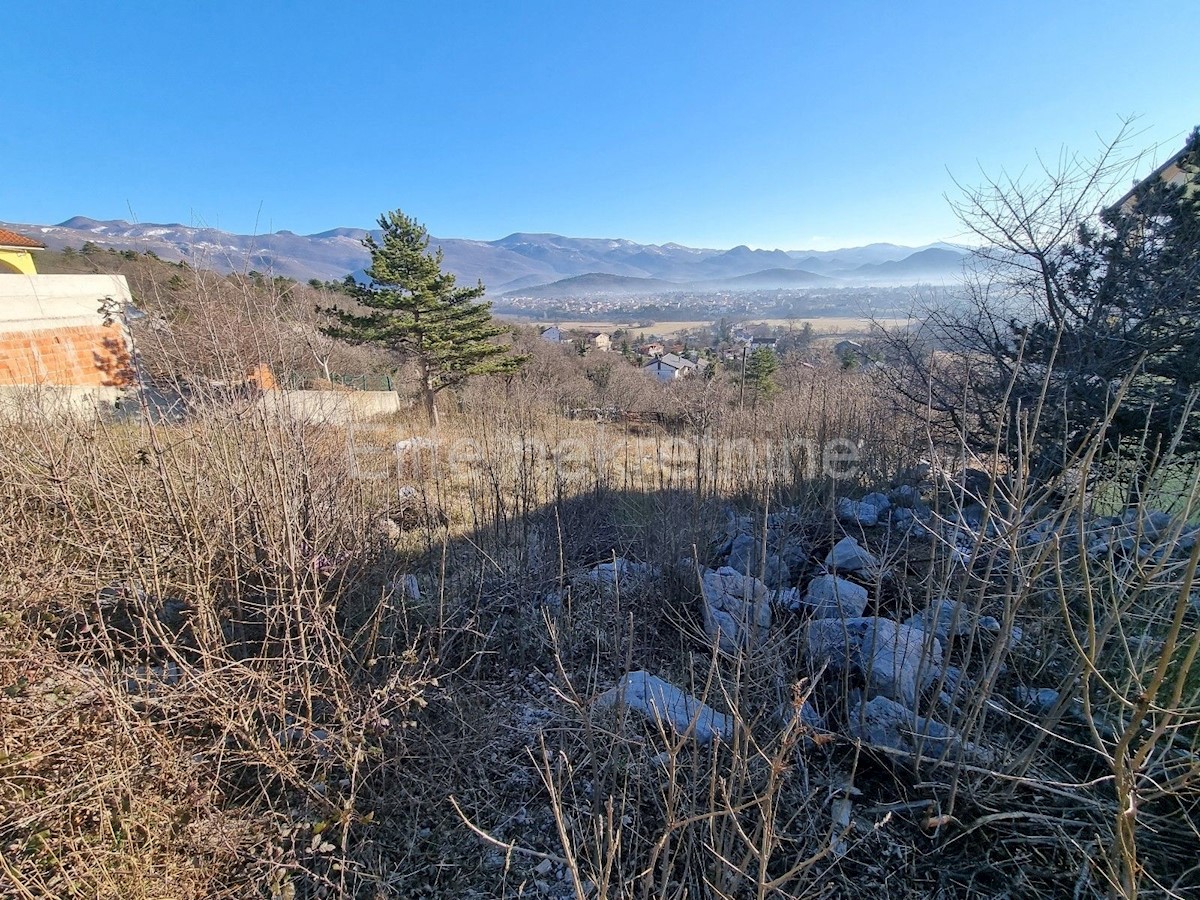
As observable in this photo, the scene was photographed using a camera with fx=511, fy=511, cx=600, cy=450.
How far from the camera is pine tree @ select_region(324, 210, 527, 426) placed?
566 inches

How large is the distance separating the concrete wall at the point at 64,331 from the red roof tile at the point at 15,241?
801cm

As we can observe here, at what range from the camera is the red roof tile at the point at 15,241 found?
50.2ft

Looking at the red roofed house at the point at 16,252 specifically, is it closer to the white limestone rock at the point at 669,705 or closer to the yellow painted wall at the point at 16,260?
the yellow painted wall at the point at 16,260

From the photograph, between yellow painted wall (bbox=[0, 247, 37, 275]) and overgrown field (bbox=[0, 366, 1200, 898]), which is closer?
overgrown field (bbox=[0, 366, 1200, 898])

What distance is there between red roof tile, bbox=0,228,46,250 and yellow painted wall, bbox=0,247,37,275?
174 mm

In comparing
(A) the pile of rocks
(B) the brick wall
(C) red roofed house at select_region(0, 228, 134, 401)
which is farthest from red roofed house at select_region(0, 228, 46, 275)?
(A) the pile of rocks

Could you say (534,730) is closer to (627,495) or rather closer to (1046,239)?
(627,495)

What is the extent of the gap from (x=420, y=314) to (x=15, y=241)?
41.9ft

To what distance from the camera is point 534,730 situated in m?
2.32

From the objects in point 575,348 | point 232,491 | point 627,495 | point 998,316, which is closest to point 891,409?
point 998,316

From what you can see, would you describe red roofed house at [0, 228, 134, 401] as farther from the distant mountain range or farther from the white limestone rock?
the distant mountain range

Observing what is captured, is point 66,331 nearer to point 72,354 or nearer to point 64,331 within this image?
point 64,331

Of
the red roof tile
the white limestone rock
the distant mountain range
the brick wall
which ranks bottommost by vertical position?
the white limestone rock

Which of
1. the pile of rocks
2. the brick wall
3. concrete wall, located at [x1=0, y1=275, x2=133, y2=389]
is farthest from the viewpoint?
concrete wall, located at [x1=0, y1=275, x2=133, y2=389]
